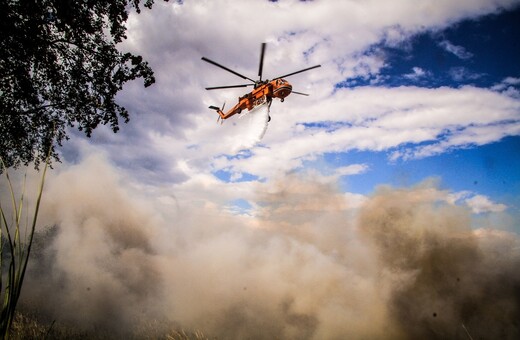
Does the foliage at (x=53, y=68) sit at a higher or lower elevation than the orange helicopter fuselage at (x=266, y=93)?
lower

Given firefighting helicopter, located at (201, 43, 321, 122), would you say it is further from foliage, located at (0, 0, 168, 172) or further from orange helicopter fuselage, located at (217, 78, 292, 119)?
foliage, located at (0, 0, 168, 172)

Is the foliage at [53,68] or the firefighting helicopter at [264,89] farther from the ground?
the firefighting helicopter at [264,89]

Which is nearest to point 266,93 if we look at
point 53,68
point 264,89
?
point 264,89

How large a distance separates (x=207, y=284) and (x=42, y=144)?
44.7 metres

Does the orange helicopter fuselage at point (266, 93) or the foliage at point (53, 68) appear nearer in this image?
the foliage at point (53, 68)

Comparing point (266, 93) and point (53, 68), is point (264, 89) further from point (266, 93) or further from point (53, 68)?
point (53, 68)

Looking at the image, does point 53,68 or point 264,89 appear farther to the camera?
point 264,89

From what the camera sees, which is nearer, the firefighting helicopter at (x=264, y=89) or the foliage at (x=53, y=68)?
the foliage at (x=53, y=68)

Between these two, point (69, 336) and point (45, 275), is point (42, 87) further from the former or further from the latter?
point (45, 275)

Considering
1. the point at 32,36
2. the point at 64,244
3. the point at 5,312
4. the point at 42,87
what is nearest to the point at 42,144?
the point at 42,87

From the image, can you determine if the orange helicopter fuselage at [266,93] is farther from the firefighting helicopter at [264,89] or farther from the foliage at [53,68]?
the foliage at [53,68]

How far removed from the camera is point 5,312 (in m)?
1.89

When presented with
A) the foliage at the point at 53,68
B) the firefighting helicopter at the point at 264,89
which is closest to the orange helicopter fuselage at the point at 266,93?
the firefighting helicopter at the point at 264,89

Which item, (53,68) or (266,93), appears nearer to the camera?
(53,68)
